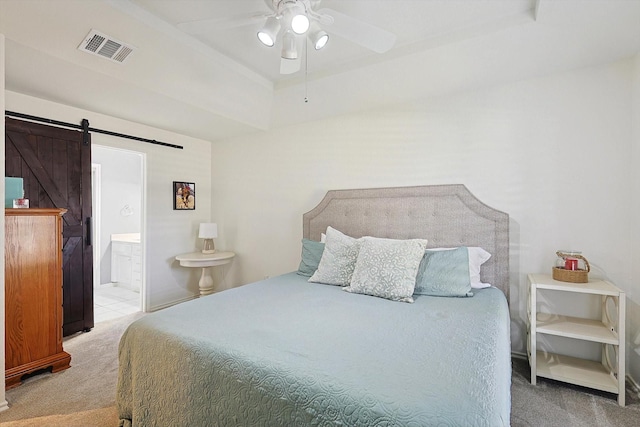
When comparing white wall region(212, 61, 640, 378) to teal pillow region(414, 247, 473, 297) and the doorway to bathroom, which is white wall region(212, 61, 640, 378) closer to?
teal pillow region(414, 247, 473, 297)

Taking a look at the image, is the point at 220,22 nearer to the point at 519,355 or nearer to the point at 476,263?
the point at 476,263

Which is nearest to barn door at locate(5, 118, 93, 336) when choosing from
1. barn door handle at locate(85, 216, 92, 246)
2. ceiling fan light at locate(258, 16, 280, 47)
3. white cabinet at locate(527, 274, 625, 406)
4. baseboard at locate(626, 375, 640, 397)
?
barn door handle at locate(85, 216, 92, 246)

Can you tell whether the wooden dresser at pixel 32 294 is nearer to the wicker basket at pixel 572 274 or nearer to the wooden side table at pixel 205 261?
the wooden side table at pixel 205 261

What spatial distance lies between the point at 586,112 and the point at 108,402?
396 cm

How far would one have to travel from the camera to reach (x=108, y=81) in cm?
252

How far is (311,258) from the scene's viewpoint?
2947 millimetres

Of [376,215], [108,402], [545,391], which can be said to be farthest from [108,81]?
[545,391]

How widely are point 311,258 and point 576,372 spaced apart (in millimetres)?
2135

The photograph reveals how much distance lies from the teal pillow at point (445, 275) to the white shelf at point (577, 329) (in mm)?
566

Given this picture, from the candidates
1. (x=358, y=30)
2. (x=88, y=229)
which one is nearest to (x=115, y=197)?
(x=88, y=229)

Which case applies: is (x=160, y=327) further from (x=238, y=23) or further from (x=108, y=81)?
(x=108, y=81)

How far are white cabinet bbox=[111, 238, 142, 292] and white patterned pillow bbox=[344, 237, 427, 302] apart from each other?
3.94m

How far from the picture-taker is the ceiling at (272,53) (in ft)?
6.48

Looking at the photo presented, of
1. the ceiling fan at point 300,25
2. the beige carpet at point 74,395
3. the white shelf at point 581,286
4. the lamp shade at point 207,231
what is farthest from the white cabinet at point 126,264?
the white shelf at point 581,286
